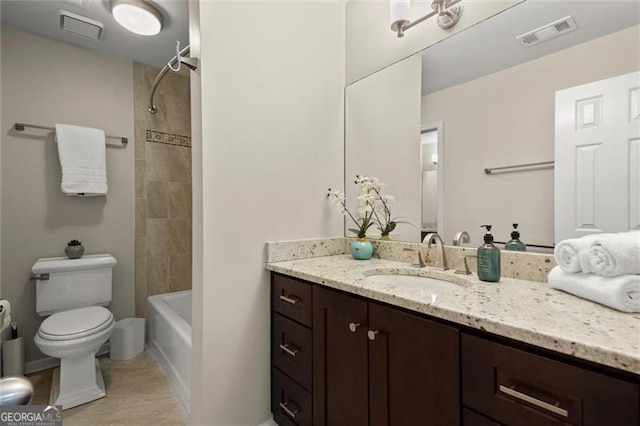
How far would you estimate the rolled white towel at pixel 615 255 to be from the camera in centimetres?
71

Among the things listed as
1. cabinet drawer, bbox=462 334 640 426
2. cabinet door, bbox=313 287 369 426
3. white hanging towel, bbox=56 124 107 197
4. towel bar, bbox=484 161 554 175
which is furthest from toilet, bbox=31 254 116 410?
towel bar, bbox=484 161 554 175

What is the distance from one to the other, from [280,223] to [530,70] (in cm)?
124

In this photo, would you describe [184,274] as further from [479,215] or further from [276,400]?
[479,215]

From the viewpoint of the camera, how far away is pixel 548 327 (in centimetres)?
65

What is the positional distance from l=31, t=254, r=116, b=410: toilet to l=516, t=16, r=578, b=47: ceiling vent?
2630 mm

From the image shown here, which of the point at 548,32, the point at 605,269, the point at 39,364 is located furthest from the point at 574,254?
the point at 39,364

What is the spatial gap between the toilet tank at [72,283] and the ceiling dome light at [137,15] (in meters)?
1.66

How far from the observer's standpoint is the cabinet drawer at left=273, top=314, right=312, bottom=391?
127 cm

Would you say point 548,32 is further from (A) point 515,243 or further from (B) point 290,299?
(B) point 290,299

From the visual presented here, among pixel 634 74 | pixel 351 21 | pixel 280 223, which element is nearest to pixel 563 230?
pixel 634 74

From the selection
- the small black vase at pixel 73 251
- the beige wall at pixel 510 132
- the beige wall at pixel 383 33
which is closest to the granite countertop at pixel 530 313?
the beige wall at pixel 510 132

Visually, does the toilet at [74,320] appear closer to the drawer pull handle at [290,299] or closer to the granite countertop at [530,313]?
the drawer pull handle at [290,299]

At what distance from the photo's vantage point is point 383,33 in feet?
5.42

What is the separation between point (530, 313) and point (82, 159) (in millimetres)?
2802
